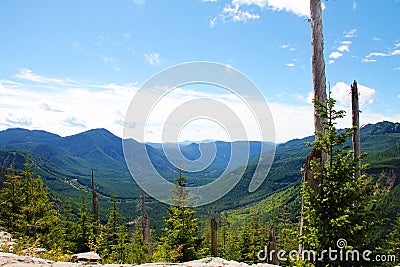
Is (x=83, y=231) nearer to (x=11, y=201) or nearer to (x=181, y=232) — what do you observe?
(x=11, y=201)

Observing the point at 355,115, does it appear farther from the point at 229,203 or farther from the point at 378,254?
the point at 229,203

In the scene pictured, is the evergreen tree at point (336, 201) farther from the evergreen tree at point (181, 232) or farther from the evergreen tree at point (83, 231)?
the evergreen tree at point (83, 231)

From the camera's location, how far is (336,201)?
6.61 m

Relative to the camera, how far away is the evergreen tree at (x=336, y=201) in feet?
21.6

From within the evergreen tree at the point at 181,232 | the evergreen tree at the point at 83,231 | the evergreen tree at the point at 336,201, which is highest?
the evergreen tree at the point at 336,201

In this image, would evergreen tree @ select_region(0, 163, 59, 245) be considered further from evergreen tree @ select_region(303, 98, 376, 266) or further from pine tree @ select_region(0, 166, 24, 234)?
evergreen tree @ select_region(303, 98, 376, 266)

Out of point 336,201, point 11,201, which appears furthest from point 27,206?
point 336,201

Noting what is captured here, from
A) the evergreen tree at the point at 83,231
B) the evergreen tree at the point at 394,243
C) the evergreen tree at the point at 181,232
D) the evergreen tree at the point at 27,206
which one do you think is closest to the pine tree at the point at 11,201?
the evergreen tree at the point at 27,206

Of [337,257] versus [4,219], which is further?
[4,219]

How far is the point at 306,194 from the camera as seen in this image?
22.7 ft

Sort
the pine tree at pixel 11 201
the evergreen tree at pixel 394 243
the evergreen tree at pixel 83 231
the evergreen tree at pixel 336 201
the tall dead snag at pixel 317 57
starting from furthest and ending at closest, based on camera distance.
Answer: the evergreen tree at pixel 83 231 < the pine tree at pixel 11 201 < the tall dead snag at pixel 317 57 < the evergreen tree at pixel 394 243 < the evergreen tree at pixel 336 201

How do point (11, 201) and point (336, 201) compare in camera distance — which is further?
point (11, 201)

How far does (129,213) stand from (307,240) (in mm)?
147744

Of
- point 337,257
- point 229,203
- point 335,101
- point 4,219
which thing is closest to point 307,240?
point 337,257
